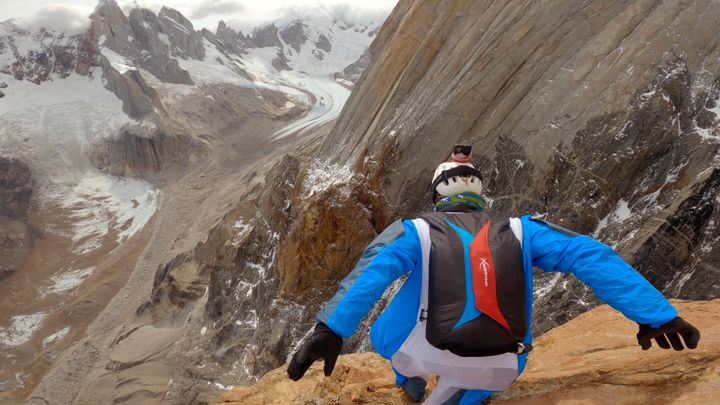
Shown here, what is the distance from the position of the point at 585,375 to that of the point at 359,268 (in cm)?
255

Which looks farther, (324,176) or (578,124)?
(324,176)

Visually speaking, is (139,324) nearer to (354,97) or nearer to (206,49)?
(354,97)

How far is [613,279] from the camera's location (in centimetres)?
264

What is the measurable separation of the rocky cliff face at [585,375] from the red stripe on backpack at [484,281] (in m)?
1.57

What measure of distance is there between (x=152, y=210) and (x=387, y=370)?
1999 inches

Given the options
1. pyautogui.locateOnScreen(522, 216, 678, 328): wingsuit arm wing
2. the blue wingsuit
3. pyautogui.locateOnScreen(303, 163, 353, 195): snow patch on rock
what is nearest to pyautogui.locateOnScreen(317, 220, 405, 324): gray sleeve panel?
the blue wingsuit

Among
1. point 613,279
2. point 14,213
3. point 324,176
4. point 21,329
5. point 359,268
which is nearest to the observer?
point 613,279

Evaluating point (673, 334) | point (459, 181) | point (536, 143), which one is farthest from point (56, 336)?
point (673, 334)

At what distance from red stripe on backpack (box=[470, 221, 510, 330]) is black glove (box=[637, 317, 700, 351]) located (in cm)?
88

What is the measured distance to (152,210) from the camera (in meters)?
49.9

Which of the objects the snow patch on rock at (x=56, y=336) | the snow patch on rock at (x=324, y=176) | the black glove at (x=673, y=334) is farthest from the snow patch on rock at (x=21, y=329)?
the black glove at (x=673, y=334)

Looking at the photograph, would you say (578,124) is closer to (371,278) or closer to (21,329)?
(371,278)

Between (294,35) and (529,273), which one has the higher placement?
(294,35)

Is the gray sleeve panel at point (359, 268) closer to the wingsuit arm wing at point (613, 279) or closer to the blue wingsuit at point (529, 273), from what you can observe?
the blue wingsuit at point (529, 273)
